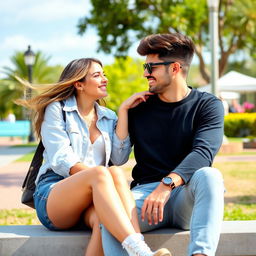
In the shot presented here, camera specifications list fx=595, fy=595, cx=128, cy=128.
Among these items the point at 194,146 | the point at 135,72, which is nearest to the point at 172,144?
the point at 194,146

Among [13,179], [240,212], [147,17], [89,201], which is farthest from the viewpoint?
[147,17]

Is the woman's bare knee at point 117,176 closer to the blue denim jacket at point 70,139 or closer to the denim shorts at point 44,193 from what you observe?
the blue denim jacket at point 70,139

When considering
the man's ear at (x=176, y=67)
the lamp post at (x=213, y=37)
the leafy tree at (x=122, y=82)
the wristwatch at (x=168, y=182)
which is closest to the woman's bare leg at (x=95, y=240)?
the wristwatch at (x=168, y=182)

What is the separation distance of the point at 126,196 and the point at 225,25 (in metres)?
26.9

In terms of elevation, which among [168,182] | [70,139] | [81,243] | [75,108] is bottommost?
[81,243]

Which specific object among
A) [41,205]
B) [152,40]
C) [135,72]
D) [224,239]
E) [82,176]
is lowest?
[135,72]

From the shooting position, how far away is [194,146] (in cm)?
365

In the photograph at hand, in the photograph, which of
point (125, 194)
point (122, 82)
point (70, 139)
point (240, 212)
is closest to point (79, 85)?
point (70, 139)

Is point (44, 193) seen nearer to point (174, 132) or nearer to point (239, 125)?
point (174, 132)

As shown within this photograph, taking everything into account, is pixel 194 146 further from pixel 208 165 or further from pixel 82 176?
pixel 82 176

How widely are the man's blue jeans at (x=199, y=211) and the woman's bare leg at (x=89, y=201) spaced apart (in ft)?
0.36

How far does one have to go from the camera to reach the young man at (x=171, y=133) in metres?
3.53

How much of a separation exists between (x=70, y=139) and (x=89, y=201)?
524mm

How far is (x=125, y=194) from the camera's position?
3449mm
